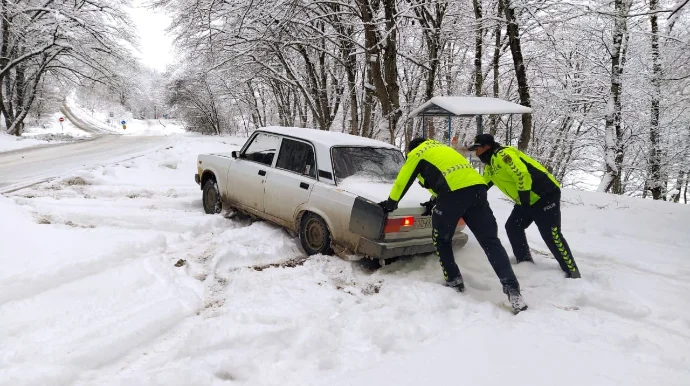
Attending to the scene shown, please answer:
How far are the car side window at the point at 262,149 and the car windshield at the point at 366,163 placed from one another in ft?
3.49

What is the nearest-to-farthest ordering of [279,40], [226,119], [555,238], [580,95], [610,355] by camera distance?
[610,355], [555,238], [279,40], [580,95], [226,119]

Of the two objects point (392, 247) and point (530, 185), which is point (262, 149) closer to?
point (392, 247)

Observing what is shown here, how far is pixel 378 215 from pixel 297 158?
1580 mm

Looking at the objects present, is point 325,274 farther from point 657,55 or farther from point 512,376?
point 657,55

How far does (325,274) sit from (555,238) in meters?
2.40

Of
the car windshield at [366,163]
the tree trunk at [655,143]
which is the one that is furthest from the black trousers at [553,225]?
the tree trunk at [655,143]

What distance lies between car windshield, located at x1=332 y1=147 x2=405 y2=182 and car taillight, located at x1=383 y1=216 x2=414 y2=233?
2.57ft

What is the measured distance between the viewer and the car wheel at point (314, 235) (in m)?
4.72

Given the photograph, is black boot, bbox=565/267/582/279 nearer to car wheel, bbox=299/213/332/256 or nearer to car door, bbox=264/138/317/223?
car wheel, bbox=299/213/332/256

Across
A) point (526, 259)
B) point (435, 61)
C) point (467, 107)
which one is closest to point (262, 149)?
point (526, 259)

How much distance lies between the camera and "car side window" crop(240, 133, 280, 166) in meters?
5.64

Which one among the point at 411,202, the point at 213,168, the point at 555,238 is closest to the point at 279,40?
the point at 213,168

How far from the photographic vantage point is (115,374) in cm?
247

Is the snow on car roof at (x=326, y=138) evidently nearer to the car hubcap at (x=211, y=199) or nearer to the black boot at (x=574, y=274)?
the car hubcap at (x=211, y=199)
